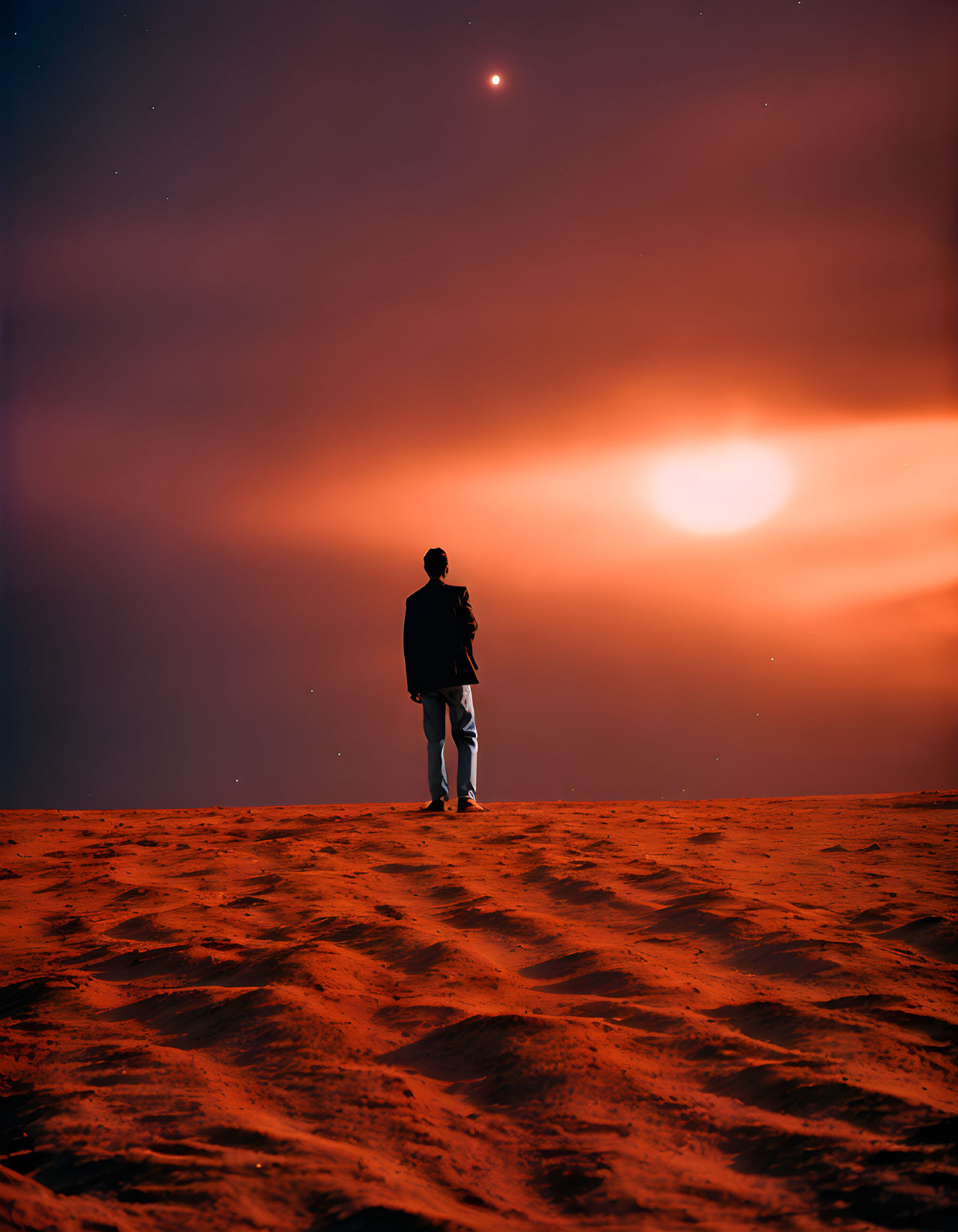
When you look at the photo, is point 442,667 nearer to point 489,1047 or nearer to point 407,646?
point 407,646

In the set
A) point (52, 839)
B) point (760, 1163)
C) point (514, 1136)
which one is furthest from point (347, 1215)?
point (52, 839)

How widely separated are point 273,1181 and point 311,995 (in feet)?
2.97

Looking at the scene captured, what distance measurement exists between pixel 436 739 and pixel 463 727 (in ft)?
0.84

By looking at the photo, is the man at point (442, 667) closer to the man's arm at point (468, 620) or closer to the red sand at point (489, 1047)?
the man's arm at point (468, 620)

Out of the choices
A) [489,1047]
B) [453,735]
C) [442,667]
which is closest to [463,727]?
[453,735]

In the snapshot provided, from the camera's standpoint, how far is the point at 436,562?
24.8 ft

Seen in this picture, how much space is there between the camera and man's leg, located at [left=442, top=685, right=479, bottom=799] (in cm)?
740

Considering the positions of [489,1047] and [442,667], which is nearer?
A: [489,1047]

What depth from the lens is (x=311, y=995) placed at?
2.73 metres

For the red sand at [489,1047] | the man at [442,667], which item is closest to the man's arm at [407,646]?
the man at [442,667]

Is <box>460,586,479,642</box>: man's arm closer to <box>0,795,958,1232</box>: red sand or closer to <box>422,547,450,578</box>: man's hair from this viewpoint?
<box>422,547,450,578</box>: man's hair

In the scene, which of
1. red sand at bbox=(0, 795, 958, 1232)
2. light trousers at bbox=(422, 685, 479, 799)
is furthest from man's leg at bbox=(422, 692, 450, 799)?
red sand at bbox=(0, 795, 958, 1232)

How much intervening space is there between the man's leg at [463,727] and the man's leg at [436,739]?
95 millimetres

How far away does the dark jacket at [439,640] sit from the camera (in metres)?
7.37
